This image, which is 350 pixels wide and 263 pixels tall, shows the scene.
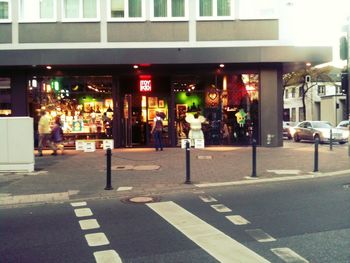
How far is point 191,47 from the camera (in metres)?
20.3

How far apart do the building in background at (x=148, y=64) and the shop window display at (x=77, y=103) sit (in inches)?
1.8

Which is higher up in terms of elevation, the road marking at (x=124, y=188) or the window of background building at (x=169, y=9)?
the window of background building at (x=169, y=9)

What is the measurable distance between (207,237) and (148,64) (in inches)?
562

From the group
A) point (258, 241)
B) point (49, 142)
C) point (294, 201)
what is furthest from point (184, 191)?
point (49, 142)

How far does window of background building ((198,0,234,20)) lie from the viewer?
Result: 2105cm

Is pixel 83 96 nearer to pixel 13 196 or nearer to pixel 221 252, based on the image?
pixel 13 196

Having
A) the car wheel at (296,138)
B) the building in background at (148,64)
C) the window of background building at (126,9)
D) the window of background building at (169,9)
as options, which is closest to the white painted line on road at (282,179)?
the building in background at (148,64)

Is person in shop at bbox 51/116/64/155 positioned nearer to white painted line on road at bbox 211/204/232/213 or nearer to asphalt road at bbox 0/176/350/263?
asphalt road at bbox 0/176/350/263

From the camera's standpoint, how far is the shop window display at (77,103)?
851 inches

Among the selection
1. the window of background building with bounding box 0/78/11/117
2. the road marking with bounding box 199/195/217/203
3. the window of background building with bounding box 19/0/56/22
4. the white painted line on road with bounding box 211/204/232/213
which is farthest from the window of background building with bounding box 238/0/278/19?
the white painted line on road with bounding box 211/204/232/213

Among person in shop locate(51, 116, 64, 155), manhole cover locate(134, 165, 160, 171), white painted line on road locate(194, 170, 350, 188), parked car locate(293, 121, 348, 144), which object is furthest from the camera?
parked car locate(293, 121, 348, 144)

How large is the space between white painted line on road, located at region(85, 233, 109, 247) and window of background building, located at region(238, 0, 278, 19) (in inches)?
624

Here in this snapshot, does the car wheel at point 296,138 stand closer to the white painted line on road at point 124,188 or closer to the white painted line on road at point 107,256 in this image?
the white painted line on road at point 124,188

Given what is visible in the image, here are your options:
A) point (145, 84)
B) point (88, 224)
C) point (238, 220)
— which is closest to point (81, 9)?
point (145, 84)
